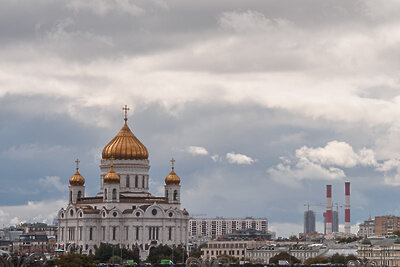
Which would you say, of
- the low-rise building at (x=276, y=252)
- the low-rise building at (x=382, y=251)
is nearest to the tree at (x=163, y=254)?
the low-rise building at (x=382, y=251)

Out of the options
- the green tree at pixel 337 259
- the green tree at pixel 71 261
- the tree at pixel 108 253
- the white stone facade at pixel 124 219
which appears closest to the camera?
the green tree at pixel 71 261

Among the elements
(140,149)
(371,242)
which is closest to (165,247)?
(140,149)

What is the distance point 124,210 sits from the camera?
149m

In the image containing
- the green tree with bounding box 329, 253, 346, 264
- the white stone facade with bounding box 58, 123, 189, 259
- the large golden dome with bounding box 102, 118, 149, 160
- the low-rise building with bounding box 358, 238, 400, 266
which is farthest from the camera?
the green tree with bounding box 329, 253, 346, 264

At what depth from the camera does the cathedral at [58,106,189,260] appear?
14800 centimetres

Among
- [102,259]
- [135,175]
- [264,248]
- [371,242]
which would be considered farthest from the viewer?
[264,248]

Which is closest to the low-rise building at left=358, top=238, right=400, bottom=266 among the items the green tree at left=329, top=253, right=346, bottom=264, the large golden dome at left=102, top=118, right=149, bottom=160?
the green tree at left=329, top=253, right=346, bottom=264

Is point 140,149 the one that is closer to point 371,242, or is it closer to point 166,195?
point 166,195

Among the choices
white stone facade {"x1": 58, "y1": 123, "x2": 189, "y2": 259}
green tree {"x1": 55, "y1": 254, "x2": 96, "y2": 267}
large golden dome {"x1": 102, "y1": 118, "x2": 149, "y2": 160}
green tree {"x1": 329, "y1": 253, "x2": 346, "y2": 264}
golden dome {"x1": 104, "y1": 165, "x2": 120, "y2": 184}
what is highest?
large golden dome {"x1": 102, "y1": 118, "x2": 149, "y2": 160}

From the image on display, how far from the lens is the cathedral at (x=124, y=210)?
148000mm

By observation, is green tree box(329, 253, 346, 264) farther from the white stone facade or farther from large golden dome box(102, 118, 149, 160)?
large golden dome box(102, 118, 149, 160)

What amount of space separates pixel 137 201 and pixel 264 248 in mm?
48930

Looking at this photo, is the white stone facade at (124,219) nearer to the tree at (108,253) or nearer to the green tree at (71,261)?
the tree at (108,253)

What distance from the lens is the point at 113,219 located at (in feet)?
486
